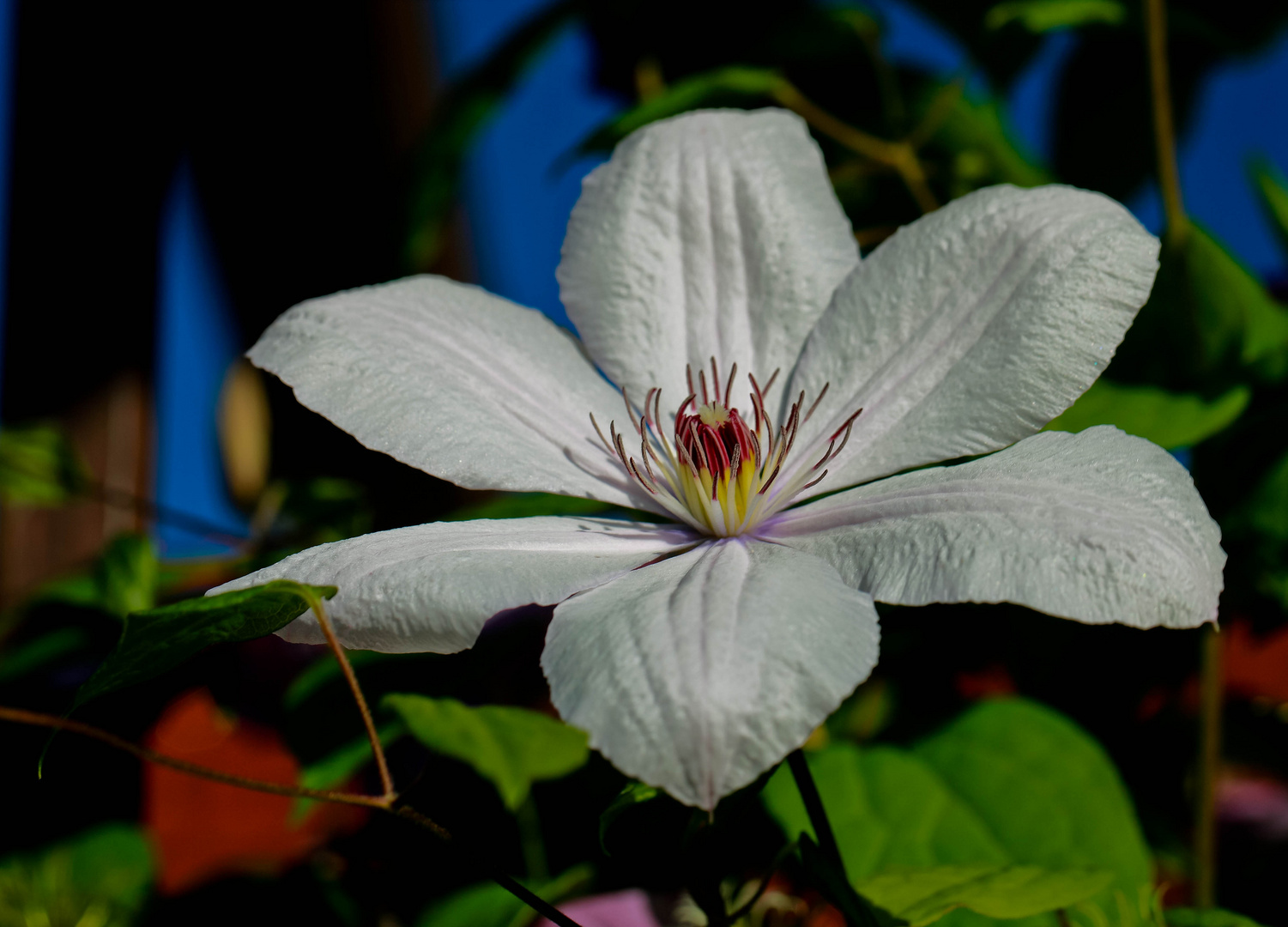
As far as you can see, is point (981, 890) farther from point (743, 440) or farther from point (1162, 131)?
point (1162, 131)

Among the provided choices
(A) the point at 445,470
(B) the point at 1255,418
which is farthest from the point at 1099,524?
(B) the point at 1255,418

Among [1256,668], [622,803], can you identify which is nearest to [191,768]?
[622,803]

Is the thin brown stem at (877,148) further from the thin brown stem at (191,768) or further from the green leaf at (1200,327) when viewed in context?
the thin brown stem at (191,768)

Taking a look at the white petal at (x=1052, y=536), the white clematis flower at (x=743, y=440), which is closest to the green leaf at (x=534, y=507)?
the white clematis flower at (x=743, y=440)

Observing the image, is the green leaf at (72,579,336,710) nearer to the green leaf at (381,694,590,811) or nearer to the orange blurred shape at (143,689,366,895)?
the green leaf at (381,694,590,811)

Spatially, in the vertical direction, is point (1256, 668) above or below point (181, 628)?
below

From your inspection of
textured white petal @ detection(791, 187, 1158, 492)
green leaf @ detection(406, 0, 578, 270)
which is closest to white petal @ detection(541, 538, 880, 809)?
textured white petal @ detection(791, 187, 1158, 492)
